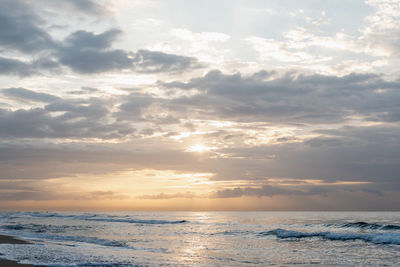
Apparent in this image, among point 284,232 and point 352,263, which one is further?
point 284,232

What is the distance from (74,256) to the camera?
79.5 feet

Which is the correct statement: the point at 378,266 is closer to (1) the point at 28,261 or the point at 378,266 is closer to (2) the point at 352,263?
(2) the point at 352,263

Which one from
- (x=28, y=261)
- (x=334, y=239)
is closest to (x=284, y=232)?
(x=334, y=239)

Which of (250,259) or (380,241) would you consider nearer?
(250,259)

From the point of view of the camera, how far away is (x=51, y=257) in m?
23.6

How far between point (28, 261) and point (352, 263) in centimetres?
2071

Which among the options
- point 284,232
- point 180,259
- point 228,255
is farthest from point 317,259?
point 284,232

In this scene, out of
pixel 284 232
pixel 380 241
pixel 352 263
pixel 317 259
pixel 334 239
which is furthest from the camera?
pixel 284 232

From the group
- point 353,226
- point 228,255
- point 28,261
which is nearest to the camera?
point 28,261

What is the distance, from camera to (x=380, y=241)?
3775cm

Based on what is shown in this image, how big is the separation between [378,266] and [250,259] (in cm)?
811

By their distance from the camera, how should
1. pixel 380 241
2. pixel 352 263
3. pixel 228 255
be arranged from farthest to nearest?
pixel 380 241 → pixel 228 255 → pixel 352 263

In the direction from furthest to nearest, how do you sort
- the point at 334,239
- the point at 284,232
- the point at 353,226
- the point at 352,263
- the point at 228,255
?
the point at 353,226 → the point at 284,232 → the point at 334,239 → the point at 228,255 → the point at 352,263

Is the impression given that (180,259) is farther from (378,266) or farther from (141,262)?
(378,266)
